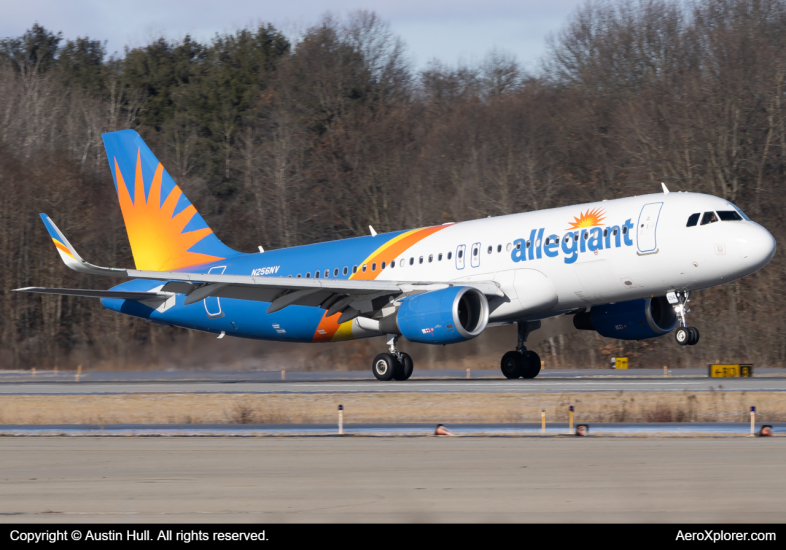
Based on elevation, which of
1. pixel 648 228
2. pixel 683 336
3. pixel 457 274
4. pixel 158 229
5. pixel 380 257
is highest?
pixel 158 229

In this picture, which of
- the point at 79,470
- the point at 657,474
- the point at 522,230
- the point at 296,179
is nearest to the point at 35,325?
the point at 296,179

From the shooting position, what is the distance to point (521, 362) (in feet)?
102

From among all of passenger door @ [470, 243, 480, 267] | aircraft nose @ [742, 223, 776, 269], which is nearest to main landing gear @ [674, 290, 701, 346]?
aircraft nose @ [742, 223, 776, 269]

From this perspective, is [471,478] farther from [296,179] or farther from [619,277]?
[296,179]

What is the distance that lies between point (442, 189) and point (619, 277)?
3022cm

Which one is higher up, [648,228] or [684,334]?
[648,228]

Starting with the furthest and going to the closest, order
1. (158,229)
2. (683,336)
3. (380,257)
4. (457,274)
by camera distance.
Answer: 1. (158,229)
2. (380,257)
3. (457,274)
4. (683,336)

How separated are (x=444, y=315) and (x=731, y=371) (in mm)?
9222

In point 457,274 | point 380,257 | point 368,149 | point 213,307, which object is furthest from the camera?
point 368,149

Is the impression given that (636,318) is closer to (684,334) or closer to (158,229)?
(684,334)

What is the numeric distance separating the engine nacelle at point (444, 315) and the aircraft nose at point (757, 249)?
276 inches

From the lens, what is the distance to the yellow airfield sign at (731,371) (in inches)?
1171

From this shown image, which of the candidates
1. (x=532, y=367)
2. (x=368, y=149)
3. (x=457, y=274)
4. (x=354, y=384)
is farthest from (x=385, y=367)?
(x=368, y=149)

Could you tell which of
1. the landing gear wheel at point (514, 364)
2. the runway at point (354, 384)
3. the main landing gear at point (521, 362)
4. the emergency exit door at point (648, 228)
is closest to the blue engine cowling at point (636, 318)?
the runway at point (354, 384)
